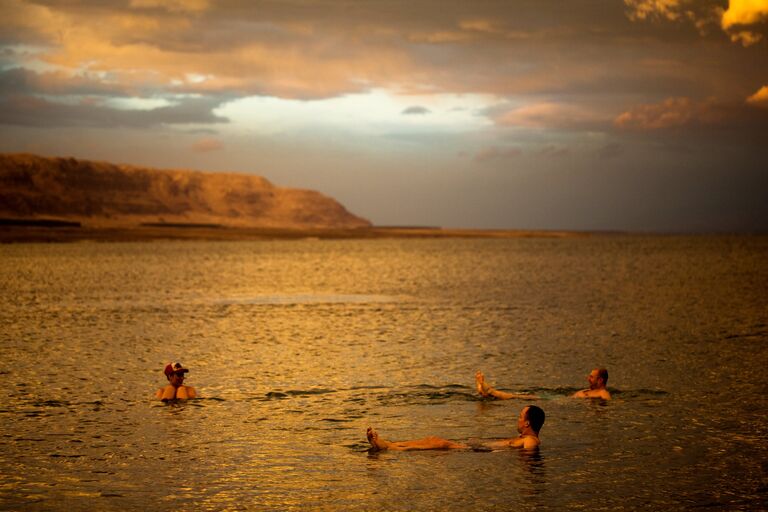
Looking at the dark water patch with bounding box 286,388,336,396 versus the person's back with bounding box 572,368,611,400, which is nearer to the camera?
the person's back with bounding box 572,368,611,400

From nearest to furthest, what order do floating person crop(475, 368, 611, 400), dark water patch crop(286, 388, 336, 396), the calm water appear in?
the calm water → floating person crop(475, 368, 611, 400) → dark water patch crop(286, 388, 336, 396)

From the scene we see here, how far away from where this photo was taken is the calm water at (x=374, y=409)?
1630 centimetres

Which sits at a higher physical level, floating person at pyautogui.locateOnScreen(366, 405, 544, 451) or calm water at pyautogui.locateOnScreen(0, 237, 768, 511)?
floating person at pyautogui.locateOnScreen(366, 405, 544, 451)

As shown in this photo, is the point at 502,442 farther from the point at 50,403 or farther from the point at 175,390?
the point at 50,403

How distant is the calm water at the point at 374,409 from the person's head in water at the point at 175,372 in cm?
68

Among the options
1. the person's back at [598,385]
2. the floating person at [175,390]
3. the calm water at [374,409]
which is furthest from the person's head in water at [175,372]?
the person's back at [598,385]

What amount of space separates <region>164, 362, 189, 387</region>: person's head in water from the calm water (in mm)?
680

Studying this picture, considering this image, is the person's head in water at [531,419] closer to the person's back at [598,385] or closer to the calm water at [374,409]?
the calm water at [374,409]

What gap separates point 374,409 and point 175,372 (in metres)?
5.78

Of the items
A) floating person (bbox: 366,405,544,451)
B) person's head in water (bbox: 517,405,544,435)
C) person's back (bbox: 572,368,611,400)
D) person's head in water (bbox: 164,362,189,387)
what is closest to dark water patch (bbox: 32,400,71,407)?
person's head in water (bbox: 164,362,189,387)

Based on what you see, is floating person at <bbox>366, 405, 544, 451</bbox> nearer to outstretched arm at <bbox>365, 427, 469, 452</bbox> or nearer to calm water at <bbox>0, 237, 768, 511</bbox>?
outstretched arm at <bbox>365, 427, 469, 452</bbox>

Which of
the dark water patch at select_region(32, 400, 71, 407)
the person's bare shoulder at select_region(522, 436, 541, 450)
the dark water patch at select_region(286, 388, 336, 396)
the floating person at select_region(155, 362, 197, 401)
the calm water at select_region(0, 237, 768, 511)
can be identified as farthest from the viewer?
the dark water patch at select_region(286, 388, 336, 396)

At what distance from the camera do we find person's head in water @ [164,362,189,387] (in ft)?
79.4

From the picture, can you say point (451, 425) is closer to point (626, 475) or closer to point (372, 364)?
point (626, 475)
